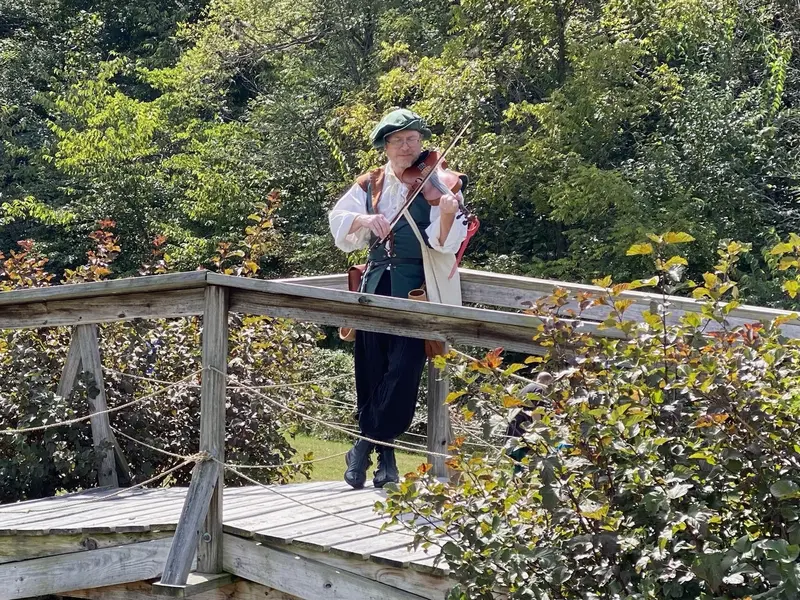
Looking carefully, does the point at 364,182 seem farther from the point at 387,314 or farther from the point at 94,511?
the point at 94,511

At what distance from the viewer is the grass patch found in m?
10.4

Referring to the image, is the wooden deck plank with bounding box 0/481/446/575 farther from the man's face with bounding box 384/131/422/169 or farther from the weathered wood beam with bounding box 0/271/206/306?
the man's face with bounding box 384/131/422/169

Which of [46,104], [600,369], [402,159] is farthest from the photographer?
[46,104]

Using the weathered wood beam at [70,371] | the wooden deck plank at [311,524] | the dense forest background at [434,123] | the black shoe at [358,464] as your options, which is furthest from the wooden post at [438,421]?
the dense forest background at [434,123]

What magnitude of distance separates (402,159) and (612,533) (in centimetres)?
252

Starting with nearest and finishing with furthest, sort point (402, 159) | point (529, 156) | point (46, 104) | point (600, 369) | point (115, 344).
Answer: point (600, 369)
point (402, 159)
point (115, 344)
point (529, 156)
point (46, 104)

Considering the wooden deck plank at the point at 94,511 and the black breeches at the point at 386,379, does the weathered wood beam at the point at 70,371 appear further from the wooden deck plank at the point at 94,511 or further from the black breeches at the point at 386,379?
the black breeches at the point at 386,379

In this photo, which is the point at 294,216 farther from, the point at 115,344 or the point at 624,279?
the point at 115,344

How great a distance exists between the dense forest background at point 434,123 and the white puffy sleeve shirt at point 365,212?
2.71m

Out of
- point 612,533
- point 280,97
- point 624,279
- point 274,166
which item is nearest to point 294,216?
point 274,166

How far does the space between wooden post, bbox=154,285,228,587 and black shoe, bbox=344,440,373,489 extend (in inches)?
32.0

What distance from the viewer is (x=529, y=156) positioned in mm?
15188

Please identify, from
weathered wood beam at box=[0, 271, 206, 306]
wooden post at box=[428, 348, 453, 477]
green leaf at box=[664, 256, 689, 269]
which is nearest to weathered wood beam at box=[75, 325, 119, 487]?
weathered wood beam at box=[0, 271, 206, 306]

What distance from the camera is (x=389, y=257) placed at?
5.32 m
